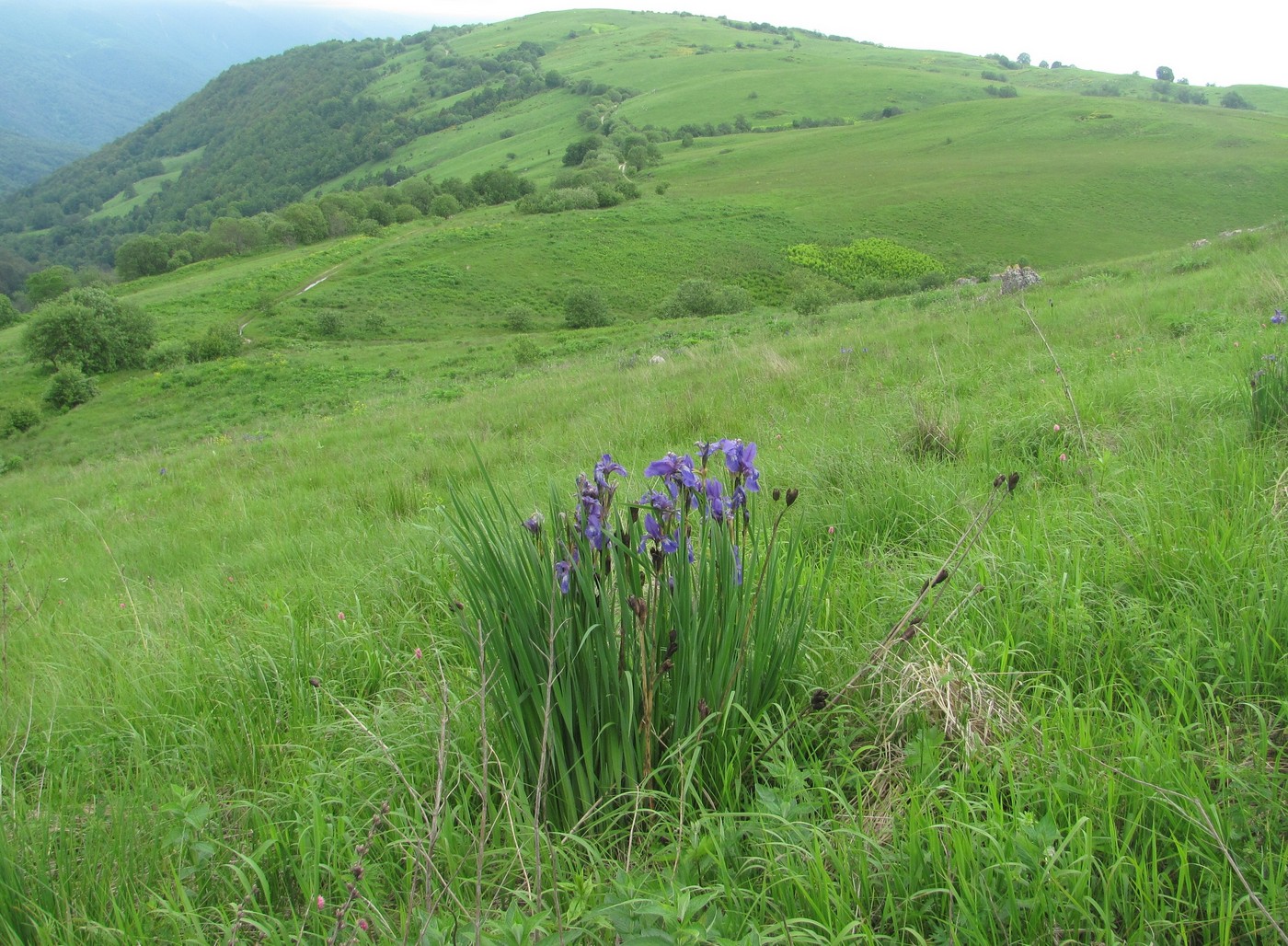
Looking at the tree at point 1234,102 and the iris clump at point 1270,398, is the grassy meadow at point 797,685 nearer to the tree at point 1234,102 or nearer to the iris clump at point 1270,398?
the iris clump at point 1270,398

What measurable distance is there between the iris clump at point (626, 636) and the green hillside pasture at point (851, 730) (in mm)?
124

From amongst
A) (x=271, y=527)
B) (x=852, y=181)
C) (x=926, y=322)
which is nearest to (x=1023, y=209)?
(x=852, y=181)

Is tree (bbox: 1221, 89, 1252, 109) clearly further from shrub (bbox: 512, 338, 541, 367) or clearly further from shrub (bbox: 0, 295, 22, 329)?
shrub (bbox: 0, 295, 22, 329)

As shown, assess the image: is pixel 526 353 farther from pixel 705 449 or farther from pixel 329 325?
pixel 705 449

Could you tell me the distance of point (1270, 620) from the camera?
1892mm

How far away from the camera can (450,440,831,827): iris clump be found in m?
1.76

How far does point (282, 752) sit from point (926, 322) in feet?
34.5

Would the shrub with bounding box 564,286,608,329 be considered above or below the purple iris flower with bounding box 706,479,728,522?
above

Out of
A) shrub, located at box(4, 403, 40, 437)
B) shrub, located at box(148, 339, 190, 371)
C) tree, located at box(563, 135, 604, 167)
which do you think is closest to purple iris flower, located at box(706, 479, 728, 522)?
shrub, located at box(4, 403, 40, 437)

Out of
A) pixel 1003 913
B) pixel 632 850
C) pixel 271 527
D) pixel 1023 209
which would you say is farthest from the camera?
pixel 1023 209

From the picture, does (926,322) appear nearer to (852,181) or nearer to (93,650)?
(93,650)

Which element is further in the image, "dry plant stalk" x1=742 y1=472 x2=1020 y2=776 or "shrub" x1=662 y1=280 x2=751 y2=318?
"shrub" x1=662 y1=280 x2=751 y2=318

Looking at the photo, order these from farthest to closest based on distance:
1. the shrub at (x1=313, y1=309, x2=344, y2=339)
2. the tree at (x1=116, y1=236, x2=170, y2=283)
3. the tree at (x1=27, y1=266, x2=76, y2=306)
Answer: the tree at (x1=116, y1=236, x2=170, y2=283), the tree at (x1=27, y1=266, x2=76, y2=306), the shrub at (x1=313, y1=309, x2=344, y2=339)

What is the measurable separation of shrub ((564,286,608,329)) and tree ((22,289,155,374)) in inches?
993
